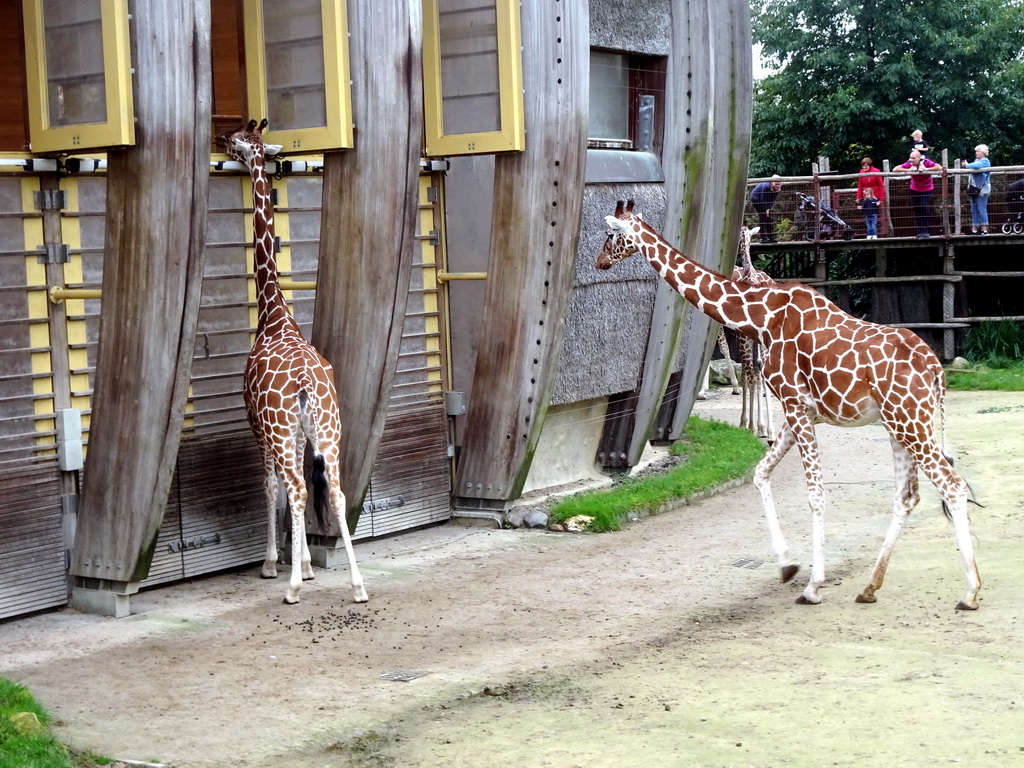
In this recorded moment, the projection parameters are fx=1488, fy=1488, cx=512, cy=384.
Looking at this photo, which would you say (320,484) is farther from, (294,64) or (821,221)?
(821,221)

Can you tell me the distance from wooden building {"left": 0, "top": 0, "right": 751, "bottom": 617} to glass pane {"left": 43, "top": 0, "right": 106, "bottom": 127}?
2 cm

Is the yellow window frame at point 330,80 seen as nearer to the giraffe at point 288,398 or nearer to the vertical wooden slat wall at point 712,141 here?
the giraffe at point 288,398

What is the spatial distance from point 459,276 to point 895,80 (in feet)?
64.9

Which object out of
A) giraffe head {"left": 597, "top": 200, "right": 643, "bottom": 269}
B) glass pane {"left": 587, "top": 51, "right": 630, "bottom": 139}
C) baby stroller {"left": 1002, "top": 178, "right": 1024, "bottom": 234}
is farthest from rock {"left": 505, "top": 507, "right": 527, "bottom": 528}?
baby stroller {"left": 1002, "top": 178, "right": 1024, "bottom": 234}

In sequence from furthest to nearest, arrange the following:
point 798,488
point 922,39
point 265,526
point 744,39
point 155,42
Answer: point 922,39 < point 744,39 < point 798,488 < point 265,526 < point 155,42

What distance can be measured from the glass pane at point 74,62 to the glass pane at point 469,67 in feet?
10.3

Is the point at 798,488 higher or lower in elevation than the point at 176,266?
lower

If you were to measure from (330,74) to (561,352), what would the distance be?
10.4 feet

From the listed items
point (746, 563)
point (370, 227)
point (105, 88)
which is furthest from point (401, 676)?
point (105, 88)

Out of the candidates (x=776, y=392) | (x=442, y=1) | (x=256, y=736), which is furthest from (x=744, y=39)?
(x=256, y=736)

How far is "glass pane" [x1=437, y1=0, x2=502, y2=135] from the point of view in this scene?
10337mm

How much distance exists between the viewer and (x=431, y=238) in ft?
36.5

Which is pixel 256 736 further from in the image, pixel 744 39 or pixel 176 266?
pixel 744 39

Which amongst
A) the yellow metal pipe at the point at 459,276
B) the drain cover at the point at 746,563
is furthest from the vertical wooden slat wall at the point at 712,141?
the drain cover at the point at 746,563
